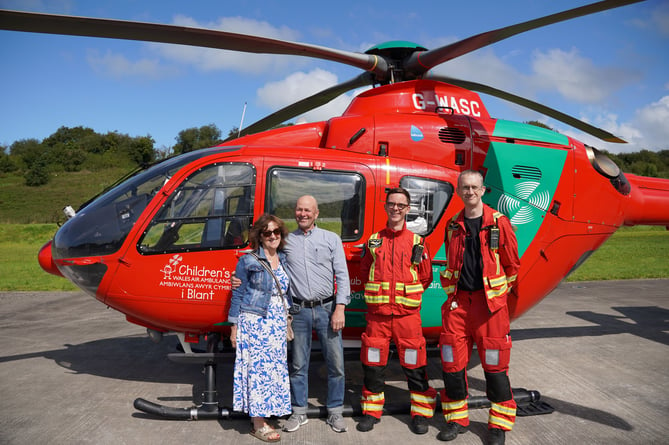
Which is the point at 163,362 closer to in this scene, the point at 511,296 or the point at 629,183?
the point at 511,296

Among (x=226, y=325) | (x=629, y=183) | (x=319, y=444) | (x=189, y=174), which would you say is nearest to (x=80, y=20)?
(x=189, y=174)

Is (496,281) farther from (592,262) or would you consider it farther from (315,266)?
(592,262)

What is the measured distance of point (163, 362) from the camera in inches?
229

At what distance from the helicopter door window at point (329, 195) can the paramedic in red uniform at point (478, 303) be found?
0.99 metres

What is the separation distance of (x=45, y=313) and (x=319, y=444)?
7463mm

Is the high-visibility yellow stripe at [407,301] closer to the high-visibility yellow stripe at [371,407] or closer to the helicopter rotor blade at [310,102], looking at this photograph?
the high-visibility yellow stripe at [371,407]

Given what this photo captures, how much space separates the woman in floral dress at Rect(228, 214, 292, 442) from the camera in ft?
11.7

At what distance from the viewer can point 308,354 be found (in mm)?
3791

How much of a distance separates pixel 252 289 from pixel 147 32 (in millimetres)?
2190

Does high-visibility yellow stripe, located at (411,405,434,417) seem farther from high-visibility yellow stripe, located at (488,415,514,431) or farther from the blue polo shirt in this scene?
the blue polo shirt

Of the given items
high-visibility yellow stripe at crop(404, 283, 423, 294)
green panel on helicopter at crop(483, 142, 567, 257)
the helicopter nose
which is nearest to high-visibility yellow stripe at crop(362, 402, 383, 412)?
high-visibility yellow stripe at crop(404, 283, 423, 294)

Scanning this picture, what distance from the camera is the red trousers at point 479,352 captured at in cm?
353

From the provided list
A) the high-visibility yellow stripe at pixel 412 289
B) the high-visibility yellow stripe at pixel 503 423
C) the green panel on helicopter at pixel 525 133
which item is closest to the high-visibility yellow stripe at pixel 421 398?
the high-visibility yellow stripe at pixel 503 423

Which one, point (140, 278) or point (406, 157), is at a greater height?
point (406, 157)
